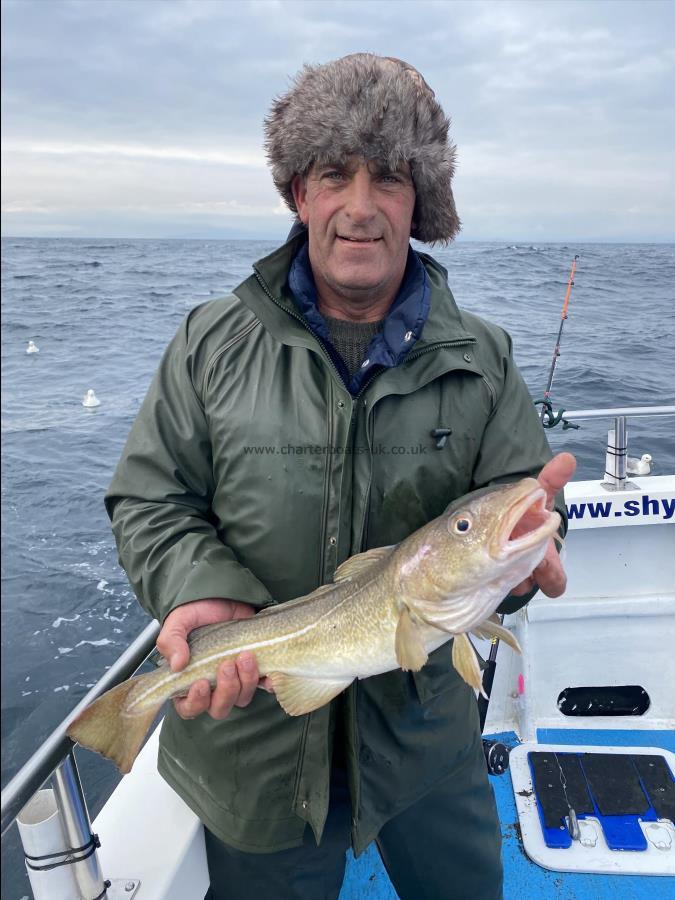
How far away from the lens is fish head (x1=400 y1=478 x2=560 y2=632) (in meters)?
2.02

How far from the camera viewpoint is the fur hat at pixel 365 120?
2398 millimetres

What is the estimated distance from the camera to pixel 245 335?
8.23 feet

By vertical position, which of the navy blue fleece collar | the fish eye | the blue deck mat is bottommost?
the blue deck mat

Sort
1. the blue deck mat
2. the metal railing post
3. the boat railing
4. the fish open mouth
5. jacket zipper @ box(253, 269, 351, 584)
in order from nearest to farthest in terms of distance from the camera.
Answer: the boat railing → the fish open mouth → the metal railing post → jacket zipper @ box(253, 269, 351, 584) → the blue deck mat

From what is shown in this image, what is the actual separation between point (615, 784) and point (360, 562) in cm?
287

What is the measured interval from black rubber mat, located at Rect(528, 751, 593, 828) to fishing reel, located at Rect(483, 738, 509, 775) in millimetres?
199

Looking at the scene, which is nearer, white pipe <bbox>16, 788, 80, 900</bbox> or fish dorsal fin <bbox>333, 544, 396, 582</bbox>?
white pipe <bbox>16, 788, 80, 900</bbox>

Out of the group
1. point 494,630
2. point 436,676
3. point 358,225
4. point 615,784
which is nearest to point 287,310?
point 358,225

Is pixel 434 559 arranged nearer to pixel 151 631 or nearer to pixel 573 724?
pixel 151 631

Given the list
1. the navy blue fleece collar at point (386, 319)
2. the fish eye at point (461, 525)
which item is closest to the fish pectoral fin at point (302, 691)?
the fish eye at point (461, 525)

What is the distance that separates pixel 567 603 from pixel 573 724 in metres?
0.85

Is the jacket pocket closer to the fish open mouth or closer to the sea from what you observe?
the fish open mouth

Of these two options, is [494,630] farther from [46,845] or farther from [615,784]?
[615,784]

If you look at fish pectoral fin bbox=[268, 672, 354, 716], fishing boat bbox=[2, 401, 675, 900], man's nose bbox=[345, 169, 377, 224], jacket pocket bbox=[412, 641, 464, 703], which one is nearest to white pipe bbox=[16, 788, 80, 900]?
fishing boat bbox=[2, 401, 675, 900]
